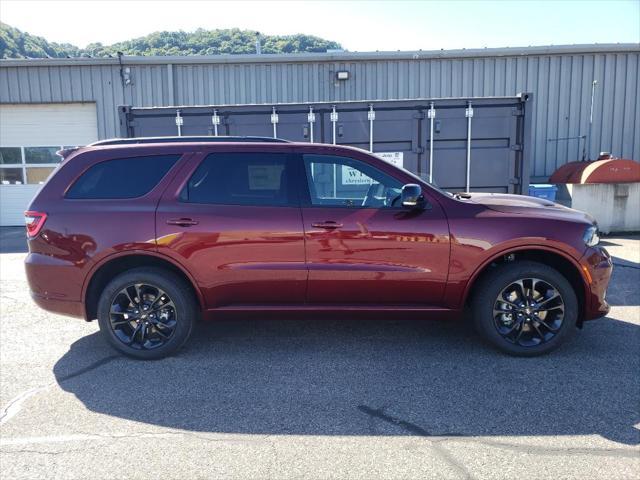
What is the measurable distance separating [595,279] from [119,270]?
4.01 m

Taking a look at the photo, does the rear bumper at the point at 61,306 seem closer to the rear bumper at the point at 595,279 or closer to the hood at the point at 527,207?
the hood at the point at 527,207

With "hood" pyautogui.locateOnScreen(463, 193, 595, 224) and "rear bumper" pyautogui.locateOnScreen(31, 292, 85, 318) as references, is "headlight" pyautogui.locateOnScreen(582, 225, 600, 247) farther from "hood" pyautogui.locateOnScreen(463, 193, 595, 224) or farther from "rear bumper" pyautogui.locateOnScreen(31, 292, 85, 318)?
"rear bumper" pyautogui.locateOnScreen(31, 292, 85, 318)

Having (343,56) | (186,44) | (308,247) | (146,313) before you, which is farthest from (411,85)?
(186,44)

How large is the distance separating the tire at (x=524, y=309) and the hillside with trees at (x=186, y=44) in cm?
2144

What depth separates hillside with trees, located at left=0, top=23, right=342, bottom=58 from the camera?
2494 cm

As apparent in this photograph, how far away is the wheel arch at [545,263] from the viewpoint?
419 cm

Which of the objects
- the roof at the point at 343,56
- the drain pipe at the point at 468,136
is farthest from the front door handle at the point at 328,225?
the roof at the point at 343,56

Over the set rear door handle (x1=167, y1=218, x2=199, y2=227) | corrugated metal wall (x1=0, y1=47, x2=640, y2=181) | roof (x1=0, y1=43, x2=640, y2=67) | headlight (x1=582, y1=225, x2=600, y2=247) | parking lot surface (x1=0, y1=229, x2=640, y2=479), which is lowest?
parking lot surface (x1=0, y1=229, x2=640, y2=479)

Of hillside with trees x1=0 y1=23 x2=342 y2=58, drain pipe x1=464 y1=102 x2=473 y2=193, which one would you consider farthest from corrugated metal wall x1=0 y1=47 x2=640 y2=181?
hillside with trees x1=0 y1=23 x2=342 y2=58

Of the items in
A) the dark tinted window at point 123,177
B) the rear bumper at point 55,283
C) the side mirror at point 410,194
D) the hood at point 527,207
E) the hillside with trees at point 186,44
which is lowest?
the rear bumper at point 55,283

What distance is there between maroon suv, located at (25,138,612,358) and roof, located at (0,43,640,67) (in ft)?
31.9

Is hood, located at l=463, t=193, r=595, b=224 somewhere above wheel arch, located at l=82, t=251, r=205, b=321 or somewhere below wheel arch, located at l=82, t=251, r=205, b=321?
above

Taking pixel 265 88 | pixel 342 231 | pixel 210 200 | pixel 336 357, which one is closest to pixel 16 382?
pixel 210 200

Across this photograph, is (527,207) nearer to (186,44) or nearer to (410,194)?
(410,194)
